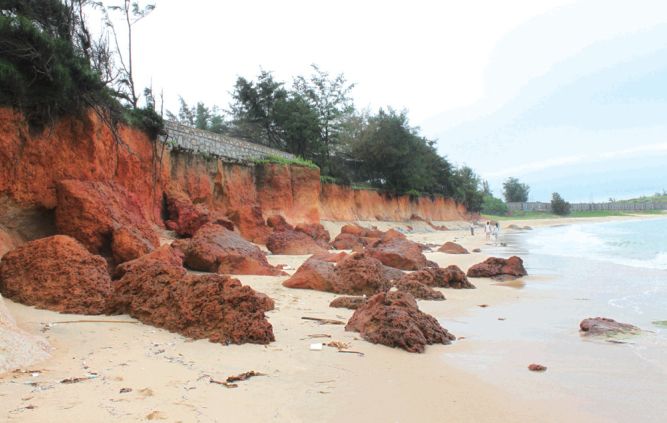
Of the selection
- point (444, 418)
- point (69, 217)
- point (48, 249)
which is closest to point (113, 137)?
point (69, 217)

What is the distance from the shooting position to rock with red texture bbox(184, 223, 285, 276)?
396 inches

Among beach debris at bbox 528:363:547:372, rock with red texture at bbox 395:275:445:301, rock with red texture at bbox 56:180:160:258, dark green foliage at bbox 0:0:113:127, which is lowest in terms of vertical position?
beach debris at bbox 528:363:547:372

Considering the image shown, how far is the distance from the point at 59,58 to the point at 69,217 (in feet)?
10.2

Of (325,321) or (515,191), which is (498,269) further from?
(515,191)

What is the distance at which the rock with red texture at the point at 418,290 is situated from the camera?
Answer: 8969 millimetres

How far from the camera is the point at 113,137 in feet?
39.1

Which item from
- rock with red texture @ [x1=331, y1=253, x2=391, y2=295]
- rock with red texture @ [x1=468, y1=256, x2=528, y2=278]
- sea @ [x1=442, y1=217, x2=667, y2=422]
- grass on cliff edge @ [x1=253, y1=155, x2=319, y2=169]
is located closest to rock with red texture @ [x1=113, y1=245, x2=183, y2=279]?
rock with red texture @ [x1=331, y1=253, x2=391, y2=295]

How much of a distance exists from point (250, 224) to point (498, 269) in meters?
8.60

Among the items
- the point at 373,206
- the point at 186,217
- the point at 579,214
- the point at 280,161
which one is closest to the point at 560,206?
the point at 579,214

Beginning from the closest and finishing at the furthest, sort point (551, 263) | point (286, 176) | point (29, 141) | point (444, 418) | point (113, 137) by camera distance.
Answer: point (444, 418)
point (29, 141)
point (113, 137)
point (551, 263)
point (286, 176)

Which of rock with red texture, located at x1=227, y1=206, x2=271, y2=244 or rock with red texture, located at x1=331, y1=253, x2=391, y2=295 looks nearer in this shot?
rock with red texture, located at x1=331, y1=253, x2=391, y2=295

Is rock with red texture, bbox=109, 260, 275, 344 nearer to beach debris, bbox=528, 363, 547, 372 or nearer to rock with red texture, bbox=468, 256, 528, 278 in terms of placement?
beach debris, bbox=528, 363, 547, 372

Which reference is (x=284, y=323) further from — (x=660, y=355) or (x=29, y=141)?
(x=29, y=141)

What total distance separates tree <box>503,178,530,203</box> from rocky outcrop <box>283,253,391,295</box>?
10306 cm
